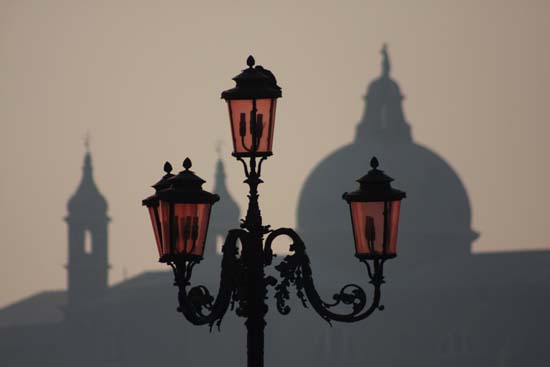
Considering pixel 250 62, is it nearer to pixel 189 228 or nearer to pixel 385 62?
pixel 189 228

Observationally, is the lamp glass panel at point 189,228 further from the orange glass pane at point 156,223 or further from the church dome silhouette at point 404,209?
the church dome silhouette at point 404,209

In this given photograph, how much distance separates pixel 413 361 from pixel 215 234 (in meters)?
11.0

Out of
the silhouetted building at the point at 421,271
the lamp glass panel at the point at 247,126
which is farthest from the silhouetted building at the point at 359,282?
the lamp glass panel at the point at 247,126

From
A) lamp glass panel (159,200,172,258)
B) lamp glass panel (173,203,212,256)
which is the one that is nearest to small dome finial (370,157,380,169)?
lamp glass panel (173,203,212,256)

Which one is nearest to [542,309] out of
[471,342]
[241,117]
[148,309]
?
[471,342]

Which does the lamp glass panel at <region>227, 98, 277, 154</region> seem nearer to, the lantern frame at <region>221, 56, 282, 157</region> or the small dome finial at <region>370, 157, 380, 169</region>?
the lantern frame at <region>221, 56, 282, 157</region>

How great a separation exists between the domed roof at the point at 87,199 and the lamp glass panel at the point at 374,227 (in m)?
65.2

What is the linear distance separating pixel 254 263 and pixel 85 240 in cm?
6615

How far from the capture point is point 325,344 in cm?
7656

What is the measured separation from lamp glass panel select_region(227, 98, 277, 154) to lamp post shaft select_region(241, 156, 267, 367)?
0.09 metres

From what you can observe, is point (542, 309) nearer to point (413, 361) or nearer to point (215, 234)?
point (413, 361)

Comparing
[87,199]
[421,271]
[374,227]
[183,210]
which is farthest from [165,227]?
[87,199]

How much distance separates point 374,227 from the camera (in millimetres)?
15438

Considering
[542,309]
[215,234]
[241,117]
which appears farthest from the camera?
[215,234]
